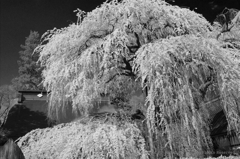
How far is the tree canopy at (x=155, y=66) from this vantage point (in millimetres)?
4219

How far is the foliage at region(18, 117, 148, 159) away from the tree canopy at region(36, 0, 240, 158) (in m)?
0.38

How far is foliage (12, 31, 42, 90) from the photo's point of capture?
19.9 metres

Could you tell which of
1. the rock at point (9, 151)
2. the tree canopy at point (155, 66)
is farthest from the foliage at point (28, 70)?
the rock at point (9, 151)

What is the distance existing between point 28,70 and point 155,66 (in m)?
19.5

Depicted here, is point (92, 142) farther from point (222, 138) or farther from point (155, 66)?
point (222, 138)

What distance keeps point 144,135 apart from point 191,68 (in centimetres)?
190

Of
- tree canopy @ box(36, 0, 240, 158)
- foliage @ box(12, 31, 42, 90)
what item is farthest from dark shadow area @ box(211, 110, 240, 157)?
foliage @ box(12, 31, 42, 90)

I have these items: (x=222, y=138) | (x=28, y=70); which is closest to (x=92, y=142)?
(x=222, y=138)

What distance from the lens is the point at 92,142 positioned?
13.5ft

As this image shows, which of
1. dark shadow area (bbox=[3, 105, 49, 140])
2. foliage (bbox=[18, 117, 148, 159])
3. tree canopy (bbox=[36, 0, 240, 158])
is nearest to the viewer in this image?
foliage (bbox=[18, 117, 148, 159])

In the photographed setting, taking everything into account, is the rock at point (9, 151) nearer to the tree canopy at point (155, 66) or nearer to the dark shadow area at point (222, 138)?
the tree canopy at point (155, 66)

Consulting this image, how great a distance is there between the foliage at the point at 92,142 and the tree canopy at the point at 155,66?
0.38 m

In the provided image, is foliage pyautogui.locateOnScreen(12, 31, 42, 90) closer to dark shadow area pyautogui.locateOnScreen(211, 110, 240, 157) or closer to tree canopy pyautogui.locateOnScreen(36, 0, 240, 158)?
tree canopy pyautogui.locateOnScreen(36, 0, 240, 158)

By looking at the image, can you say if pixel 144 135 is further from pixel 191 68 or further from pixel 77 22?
pixel 77 22
